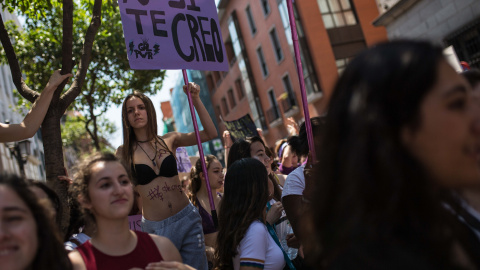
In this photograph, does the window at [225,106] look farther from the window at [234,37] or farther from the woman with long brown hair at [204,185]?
the woman with long brown hair at [204,185]

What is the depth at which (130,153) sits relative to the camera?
4.09m

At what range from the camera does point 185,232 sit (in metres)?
3.92

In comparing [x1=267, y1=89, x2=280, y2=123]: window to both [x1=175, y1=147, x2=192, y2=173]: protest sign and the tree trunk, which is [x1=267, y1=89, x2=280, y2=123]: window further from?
the tree trunk

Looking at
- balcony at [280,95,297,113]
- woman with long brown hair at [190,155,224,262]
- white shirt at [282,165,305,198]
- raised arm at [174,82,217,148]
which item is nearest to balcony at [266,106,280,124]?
balcony at [280,95,297,113]

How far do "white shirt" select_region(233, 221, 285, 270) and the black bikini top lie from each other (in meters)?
1.07

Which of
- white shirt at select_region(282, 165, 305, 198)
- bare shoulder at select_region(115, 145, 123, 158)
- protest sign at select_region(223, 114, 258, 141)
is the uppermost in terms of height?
protest sign at select_region(223, 114, 258, 141)

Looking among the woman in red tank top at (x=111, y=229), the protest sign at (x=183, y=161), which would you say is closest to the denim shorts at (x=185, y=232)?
the woman in red tank top at (x=111, y=229)

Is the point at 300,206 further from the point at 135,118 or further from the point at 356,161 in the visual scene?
the point at 356,161

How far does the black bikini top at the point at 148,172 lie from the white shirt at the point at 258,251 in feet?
3.52

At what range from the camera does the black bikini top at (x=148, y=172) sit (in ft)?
12.9

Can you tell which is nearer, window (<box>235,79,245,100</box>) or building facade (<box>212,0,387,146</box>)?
building facade (<box>212,0,387,146</box>)

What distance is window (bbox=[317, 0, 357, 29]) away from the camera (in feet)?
76.6

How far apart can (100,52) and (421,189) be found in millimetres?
15006

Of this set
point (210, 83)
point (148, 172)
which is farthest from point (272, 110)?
point (148, 172)
